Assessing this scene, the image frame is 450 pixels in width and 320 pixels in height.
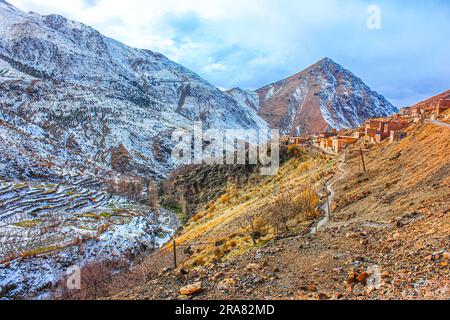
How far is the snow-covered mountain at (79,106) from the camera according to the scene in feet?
266

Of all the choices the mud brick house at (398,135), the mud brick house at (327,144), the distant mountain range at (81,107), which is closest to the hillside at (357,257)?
the mud brick house at (398,135)

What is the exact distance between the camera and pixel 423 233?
9.09 meters

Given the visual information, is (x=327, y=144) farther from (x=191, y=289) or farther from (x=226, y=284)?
(x=191, y=289)

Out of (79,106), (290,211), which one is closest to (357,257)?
(290,211)

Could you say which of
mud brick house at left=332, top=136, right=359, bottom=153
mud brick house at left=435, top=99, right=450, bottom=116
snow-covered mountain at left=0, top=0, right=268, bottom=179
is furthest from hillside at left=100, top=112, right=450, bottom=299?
snow-covered mountain at left=0, top=0, right=268, bottom=179

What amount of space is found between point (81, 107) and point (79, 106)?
1.27m

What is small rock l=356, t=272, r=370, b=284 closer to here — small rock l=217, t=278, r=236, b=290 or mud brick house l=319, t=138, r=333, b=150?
small rock l=217, t=278, r=236, b=290

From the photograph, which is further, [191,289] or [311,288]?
[191,289]

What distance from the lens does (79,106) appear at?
115375 mm

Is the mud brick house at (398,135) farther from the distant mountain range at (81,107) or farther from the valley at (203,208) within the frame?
the distant mountain range at (81,107)

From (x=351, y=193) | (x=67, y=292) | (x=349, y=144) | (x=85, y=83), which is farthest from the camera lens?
(x=85, y=83)
